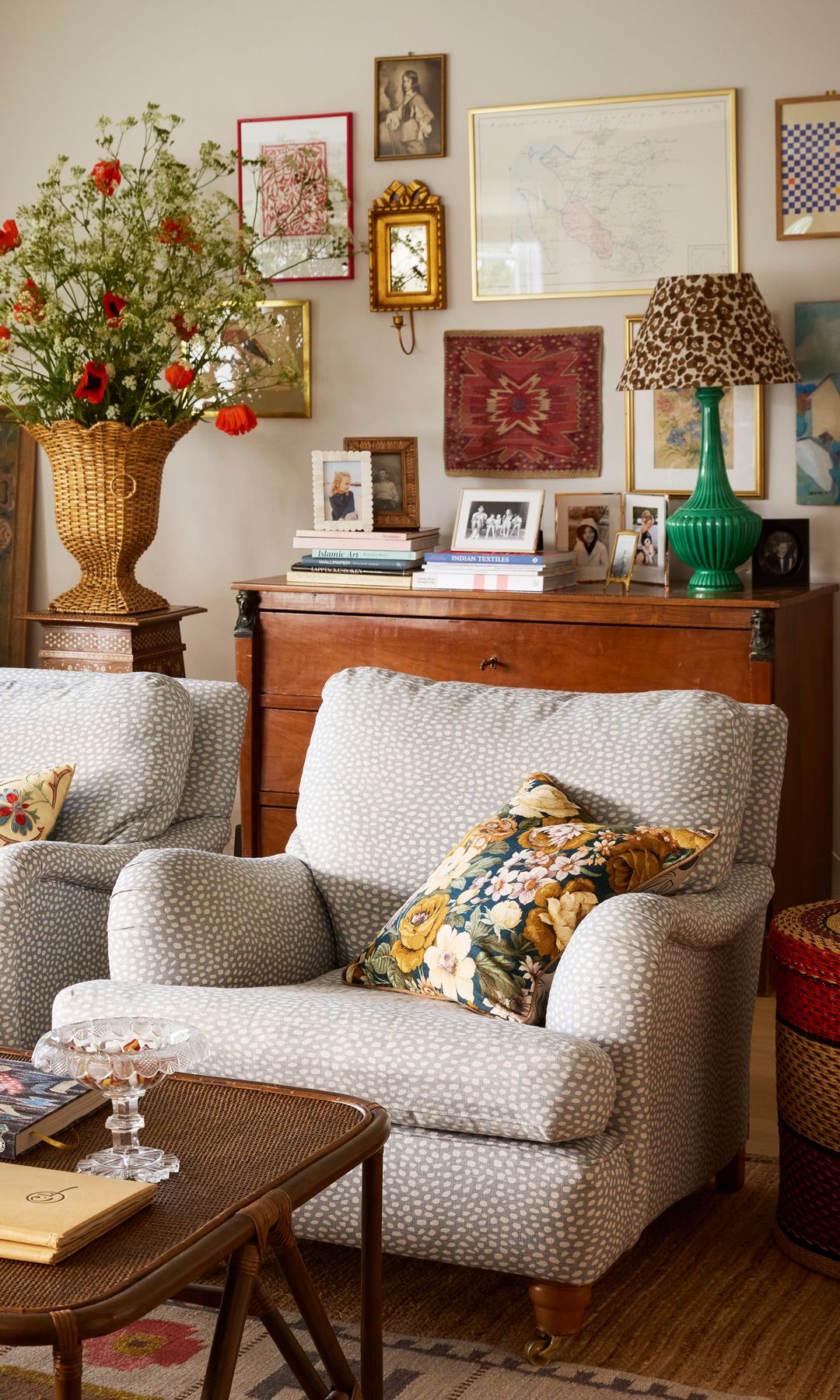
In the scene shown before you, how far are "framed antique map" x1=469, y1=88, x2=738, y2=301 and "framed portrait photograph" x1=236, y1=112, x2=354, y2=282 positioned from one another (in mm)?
383

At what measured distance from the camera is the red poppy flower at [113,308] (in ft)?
12.2

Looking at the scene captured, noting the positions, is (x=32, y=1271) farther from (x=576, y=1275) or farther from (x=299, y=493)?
(x=299, y=493)

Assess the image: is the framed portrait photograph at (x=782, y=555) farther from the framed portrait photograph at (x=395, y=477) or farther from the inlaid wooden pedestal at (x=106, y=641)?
the inlaid wooden pedestal at (x=106, y=641)

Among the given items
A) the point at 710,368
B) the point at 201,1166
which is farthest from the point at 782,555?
the point at 201,1166

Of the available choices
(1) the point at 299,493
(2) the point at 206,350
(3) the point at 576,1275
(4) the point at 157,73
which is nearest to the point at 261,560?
(1) the point at 299,493

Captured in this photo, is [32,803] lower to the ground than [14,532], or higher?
lower

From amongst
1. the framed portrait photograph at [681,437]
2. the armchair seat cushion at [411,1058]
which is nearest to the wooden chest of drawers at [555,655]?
the framed portrait photograph at [681,437]

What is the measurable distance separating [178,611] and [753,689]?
4.94ft

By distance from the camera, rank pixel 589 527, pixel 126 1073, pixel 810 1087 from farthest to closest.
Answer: pixel 589 527, pixel 810 1087, pixel 126 1073

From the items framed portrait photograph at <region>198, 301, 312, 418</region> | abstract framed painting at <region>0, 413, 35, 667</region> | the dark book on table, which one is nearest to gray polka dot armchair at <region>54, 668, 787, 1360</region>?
the dark book on table

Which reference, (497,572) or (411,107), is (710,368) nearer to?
(497,572)

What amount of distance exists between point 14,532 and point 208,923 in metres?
2.69

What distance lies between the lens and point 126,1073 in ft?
5.16

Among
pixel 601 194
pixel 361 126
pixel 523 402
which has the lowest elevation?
pixel 523 402
